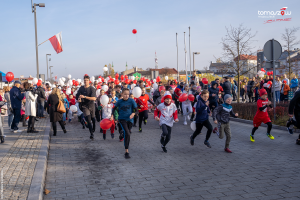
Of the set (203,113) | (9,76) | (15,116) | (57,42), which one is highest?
(57,42)

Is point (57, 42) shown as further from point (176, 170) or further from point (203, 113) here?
point (176, 170)

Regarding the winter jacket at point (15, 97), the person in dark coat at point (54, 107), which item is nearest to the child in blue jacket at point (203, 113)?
the person in dark coat at point (54, 107)

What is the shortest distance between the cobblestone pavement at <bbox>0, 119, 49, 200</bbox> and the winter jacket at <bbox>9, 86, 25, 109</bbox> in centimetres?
147

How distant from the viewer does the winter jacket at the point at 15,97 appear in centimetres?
1029

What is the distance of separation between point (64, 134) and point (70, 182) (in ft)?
19.0

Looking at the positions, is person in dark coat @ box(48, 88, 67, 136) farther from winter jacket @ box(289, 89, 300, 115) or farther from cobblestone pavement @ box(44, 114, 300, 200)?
winter jacket @ box(289, 89, 300, 115)

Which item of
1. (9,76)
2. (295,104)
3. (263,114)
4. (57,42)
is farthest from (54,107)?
(57,42)

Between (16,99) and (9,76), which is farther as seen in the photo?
(9,76)

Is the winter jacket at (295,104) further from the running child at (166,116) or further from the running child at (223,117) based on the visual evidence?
the running child at (166,116)

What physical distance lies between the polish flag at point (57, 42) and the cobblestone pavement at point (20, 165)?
33.6 ft

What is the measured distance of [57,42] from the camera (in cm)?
1847

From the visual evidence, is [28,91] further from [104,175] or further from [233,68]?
[233,68]

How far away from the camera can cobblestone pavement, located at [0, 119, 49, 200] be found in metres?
4.47

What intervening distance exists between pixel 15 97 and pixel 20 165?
17.1 feet
